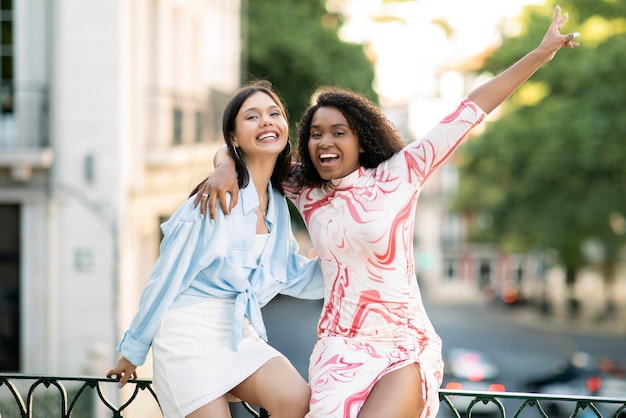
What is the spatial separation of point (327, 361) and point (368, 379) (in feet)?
0.56

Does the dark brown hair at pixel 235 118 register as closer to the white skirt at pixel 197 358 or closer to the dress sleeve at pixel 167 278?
the dress sleeve at pixel 167 278

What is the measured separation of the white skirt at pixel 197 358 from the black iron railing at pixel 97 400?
0.35 m

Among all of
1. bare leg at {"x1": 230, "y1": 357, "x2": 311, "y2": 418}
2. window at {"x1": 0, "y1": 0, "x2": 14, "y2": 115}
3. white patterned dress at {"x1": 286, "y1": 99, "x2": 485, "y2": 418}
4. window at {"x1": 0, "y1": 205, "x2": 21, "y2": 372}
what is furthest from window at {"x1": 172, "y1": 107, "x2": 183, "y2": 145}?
bare leg at {"x1": 230, "y1": 357, "x2": 311, "y2": 418}

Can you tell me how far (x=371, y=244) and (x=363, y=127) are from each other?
19.4 inches

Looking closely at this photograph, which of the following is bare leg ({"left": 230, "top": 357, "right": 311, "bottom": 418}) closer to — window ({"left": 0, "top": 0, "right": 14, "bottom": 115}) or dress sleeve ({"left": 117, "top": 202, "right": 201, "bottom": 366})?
dress sleeve ({"left": 117, "top": 202, "right": 201, "bottom": 366})

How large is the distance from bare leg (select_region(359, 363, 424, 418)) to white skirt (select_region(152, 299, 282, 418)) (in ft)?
1.25

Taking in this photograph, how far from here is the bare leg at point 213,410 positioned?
369 centimetres

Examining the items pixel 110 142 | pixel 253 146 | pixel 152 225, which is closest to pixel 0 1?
pixel 110 142

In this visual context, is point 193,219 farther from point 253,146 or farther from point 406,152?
point 406,152

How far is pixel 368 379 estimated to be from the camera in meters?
3.73

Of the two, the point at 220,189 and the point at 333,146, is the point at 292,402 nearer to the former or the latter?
the point at 220,189

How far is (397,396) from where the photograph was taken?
3691 mm

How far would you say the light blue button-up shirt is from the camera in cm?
375

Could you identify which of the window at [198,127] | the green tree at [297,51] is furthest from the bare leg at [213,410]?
the green tree at [297,51]
